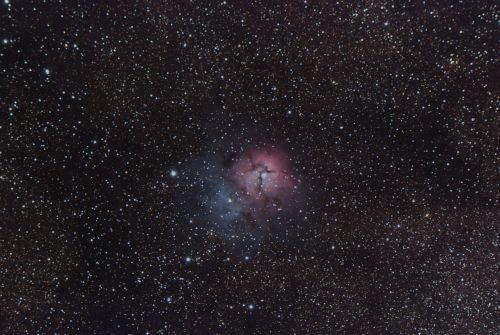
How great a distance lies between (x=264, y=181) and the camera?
0.35m

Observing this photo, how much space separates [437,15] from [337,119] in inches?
8.1

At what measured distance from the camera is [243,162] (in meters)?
0.35

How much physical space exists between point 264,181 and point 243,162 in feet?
0.14

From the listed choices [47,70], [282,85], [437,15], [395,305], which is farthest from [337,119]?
[47,70]

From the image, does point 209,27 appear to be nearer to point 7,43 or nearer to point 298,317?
point 7,43

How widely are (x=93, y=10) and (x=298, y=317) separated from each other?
0.55m

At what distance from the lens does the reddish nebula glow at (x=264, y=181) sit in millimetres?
347

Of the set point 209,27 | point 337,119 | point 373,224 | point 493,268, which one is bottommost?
point 493,268

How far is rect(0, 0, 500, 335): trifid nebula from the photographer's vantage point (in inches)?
13.0

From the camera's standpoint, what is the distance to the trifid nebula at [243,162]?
331 mm

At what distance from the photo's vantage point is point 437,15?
1.09 feet

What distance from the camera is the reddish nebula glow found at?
0.35 metres

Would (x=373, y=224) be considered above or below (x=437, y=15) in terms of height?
below

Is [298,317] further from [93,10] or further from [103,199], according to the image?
[93,10]
